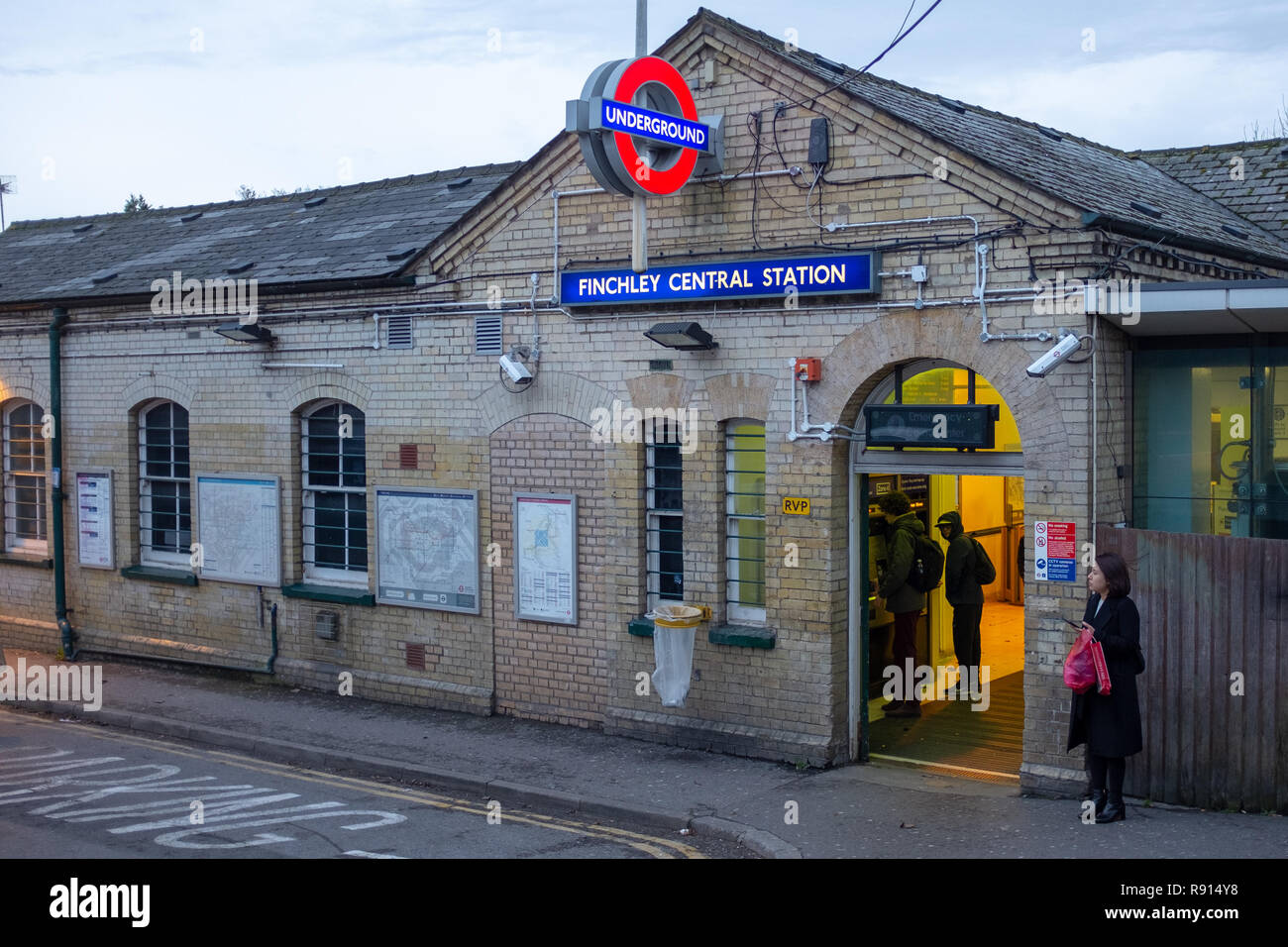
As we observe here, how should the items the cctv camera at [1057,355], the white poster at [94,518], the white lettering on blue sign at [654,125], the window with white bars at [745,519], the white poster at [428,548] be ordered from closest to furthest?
the cctv camera at [1057,355] → the white lettering on blue sign at [654,125] → the window with white bars at [745,519] → the white poster at [428,548] → the white poster at [94,518]

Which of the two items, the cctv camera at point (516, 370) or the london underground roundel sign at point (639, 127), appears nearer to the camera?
the london underground roundel sign at point (639, 127)

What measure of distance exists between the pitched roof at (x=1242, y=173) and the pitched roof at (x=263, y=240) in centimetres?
774

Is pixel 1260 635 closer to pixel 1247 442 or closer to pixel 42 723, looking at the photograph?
pixel 1247 442

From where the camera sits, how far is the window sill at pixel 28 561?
1734cm

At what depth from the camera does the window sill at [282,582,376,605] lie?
14078mm

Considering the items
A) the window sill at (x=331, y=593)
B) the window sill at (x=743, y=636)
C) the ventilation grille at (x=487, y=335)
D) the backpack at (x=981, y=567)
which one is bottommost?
the window sill at (x=743, y=636)

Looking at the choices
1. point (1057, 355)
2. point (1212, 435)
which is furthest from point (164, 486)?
point (1212, 435)

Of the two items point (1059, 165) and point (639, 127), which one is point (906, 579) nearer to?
point (1059, 165)

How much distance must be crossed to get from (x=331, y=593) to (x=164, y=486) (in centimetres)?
344

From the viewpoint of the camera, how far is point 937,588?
14.0 metres

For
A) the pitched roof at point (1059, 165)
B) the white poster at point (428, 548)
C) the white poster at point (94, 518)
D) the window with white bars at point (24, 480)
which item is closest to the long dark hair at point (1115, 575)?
the pitched roof at point (1059, 165)

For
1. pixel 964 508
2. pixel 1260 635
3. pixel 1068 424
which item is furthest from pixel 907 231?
pixel 964 508

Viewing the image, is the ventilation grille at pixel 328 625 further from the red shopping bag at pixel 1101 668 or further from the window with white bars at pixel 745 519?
the red shopping bag at pixel 1101 668
